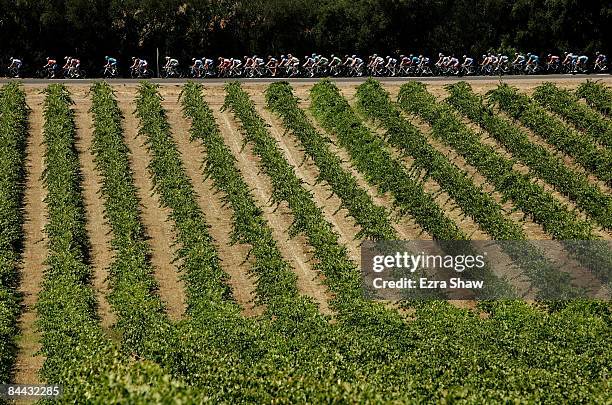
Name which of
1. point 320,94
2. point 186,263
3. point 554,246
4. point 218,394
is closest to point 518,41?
point 320,94

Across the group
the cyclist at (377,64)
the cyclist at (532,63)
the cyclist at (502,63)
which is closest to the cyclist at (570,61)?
the cyclist at (532,63)

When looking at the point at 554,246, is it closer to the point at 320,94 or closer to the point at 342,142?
the point at 342,142

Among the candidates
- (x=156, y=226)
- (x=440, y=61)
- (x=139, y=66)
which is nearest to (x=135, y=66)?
(x=139, y=66)

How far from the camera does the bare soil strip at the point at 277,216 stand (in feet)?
109

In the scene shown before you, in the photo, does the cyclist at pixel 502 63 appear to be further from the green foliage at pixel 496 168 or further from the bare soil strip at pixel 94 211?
the bare soil strip at pixel 94 211

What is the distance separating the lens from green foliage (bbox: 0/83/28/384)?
95.2ft

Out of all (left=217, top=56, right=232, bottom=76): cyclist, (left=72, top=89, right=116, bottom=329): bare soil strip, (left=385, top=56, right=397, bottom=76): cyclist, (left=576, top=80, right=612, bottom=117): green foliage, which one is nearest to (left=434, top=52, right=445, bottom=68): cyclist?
(left=385, top=56, right=397, bottom=76): cyclist

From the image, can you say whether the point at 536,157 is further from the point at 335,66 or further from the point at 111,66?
the point at 111,66

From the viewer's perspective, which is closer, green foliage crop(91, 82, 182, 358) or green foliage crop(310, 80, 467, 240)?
green foliage crop(91, 82, 182, 358)

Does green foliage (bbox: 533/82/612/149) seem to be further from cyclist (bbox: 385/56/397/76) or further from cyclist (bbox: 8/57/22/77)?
cyclist (bbox: 8/57/22/77)

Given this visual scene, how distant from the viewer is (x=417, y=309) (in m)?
30.8

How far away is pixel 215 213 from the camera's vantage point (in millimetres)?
38812

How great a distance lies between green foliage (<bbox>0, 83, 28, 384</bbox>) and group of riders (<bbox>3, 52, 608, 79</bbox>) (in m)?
5.73

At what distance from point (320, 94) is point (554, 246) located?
17497 mm
